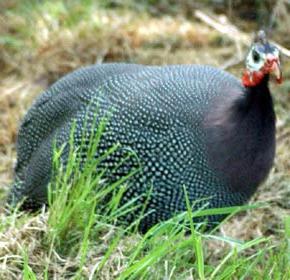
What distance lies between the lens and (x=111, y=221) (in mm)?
2654

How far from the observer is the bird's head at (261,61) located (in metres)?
2.96

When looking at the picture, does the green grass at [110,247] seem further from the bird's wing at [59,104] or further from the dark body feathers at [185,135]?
the bird's wing at [59,104]

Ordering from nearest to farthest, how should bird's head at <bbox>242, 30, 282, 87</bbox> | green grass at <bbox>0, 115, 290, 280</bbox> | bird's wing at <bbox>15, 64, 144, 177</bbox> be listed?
green grass at <bbox>0, 115, 290, 280</bbox> → bird's head at <bbox>242, 30, 282, 87</bbox> → bird's wing at <bbox>15, 64, 144, 177</bbox>

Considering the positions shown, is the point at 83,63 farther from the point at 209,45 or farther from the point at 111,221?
the point at 111,221

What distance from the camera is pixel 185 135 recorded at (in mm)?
3047

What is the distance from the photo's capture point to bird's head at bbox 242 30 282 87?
2955mm

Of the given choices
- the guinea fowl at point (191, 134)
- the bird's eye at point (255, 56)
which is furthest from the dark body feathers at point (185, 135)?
the bird's eye at point (255, 56)

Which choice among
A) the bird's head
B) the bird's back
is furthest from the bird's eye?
the bird's back

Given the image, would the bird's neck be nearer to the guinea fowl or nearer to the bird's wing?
the guinea fowl

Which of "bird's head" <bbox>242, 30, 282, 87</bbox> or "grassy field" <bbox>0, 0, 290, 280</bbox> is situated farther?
"bird's head" <bbox>242, 30, 282, 87</bbox>

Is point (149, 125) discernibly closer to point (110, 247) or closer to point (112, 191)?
point (112, 191)

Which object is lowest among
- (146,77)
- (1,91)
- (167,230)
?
(1,91)

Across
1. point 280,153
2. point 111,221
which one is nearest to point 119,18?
point 280,153

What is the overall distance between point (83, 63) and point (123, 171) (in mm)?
1848
